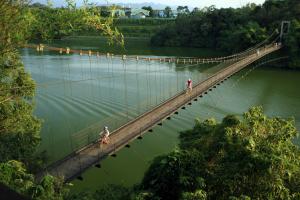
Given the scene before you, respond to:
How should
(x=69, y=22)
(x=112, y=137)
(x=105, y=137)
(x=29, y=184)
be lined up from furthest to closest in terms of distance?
(x=112, y=137)
(x=105, y=137)
(x=29, y=184)
(x=69, y=22)

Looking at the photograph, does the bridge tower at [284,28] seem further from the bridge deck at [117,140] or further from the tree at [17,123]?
the tree at [17,123]

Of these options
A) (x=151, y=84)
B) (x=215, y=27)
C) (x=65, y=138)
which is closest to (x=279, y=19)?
(x=215, y=27)

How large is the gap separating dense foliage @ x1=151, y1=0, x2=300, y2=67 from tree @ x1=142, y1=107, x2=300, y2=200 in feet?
68.0

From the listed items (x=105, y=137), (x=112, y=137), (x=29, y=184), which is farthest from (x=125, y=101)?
(x=29, y=184)

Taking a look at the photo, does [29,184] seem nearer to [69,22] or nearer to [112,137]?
[69,22]

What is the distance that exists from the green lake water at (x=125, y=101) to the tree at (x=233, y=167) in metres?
2.30

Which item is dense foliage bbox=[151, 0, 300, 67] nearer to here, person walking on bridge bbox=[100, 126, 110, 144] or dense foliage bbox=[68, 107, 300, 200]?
person walking on bridge bbox=[100, 126, 110, 144]

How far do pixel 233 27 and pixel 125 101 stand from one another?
19864mm

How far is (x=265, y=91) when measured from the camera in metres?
18.0

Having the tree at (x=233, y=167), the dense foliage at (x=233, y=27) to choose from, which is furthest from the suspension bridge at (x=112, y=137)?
the dense foliage at (x=233, y=27)

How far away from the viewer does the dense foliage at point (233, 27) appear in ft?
89.5

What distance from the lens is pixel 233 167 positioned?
480 cm

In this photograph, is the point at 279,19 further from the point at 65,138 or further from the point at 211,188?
the point at 211,188

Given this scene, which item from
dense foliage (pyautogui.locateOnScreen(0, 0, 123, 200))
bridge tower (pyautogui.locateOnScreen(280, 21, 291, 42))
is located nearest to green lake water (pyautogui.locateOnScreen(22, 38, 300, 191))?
dense foliage (pyautogui.locateOnScreen(0, 0, 123, 200))
